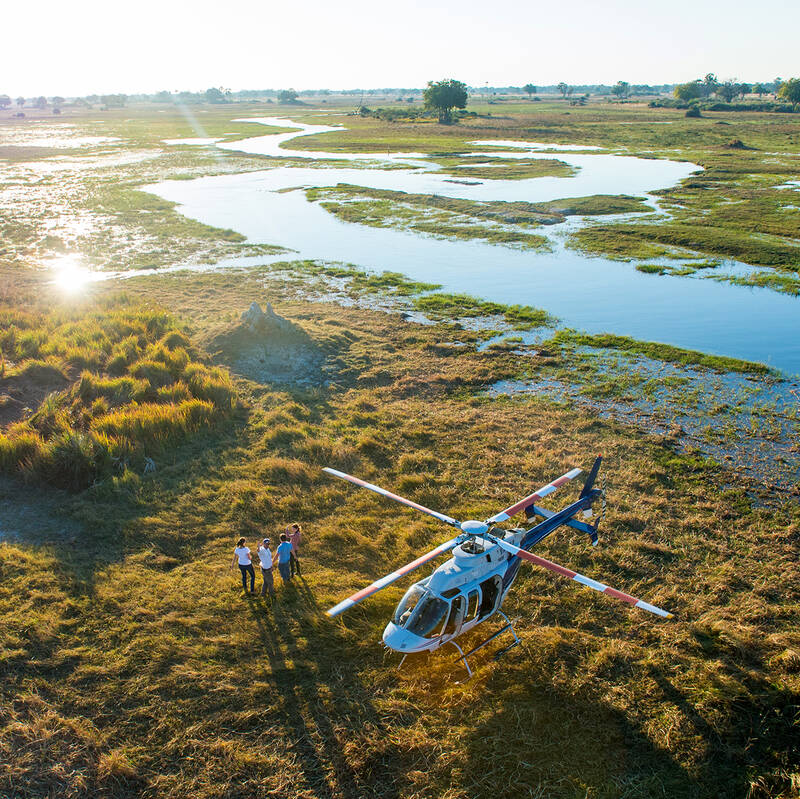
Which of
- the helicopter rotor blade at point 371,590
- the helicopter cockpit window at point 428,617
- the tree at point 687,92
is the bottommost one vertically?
the helicopter cockpit window at point 428,617

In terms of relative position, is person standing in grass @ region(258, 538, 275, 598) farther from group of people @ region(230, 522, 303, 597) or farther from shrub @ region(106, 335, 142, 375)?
shrub @ region(106, 335, 142, 375)

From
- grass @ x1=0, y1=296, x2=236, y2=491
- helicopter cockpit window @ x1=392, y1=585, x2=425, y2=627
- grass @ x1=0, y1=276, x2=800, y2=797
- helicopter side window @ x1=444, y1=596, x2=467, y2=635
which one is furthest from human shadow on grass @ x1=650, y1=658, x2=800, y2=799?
grass @ x1=0, y1=296, x2=236, y2=491

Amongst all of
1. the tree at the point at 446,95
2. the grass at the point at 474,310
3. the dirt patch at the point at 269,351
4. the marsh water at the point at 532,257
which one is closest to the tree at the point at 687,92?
the tree at the point at 446,95

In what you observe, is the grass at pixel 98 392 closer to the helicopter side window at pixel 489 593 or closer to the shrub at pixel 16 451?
the shrub at pixel 16 451

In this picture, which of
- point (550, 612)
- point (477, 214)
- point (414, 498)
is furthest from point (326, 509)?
point (477, 214)

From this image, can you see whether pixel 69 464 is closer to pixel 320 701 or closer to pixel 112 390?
pixel 112 390
